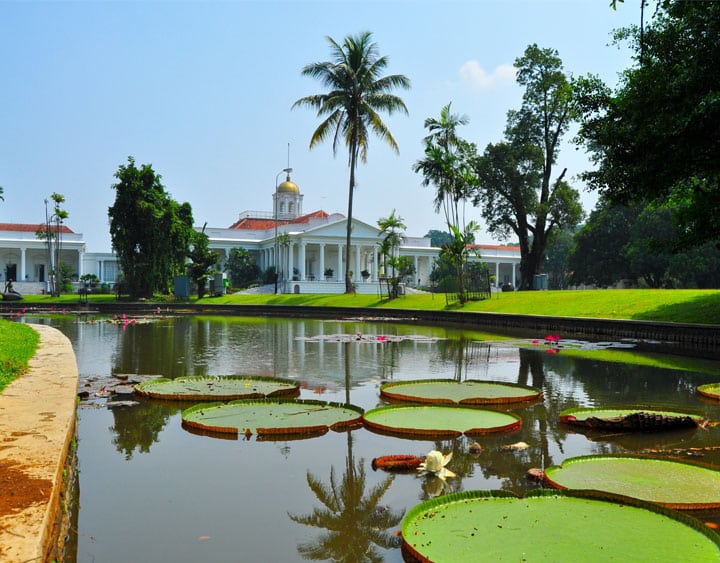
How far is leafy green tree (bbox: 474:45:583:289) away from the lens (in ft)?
119

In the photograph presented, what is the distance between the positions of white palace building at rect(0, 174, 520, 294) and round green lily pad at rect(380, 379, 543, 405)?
45.5 metres

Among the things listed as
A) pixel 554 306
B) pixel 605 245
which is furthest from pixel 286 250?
pixel 554 306

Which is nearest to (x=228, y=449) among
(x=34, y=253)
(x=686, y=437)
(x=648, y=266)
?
(x=686, y=437)

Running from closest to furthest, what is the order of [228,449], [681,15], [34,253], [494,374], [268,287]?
[228,449] → [494,374] → [681,15] → [268,287] → [34,253]

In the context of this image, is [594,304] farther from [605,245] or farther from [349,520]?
[605,245]

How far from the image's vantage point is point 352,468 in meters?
5.02

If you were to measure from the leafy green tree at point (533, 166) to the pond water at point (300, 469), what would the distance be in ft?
91.7

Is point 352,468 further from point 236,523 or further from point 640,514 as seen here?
point 640,514

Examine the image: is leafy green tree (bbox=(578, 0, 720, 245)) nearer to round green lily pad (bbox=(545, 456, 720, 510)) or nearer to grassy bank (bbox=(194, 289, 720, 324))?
grassy bank (bbox=(194, 289, 720, 324))

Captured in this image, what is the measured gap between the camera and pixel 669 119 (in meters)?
12.6

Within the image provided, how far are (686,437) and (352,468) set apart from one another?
Result: 3325 mm

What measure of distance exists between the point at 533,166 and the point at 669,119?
25595 mm

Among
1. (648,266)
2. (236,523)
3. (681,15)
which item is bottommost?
(236,523)

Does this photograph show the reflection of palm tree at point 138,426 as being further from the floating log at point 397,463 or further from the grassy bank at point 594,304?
the grassy bank at point 594,304
